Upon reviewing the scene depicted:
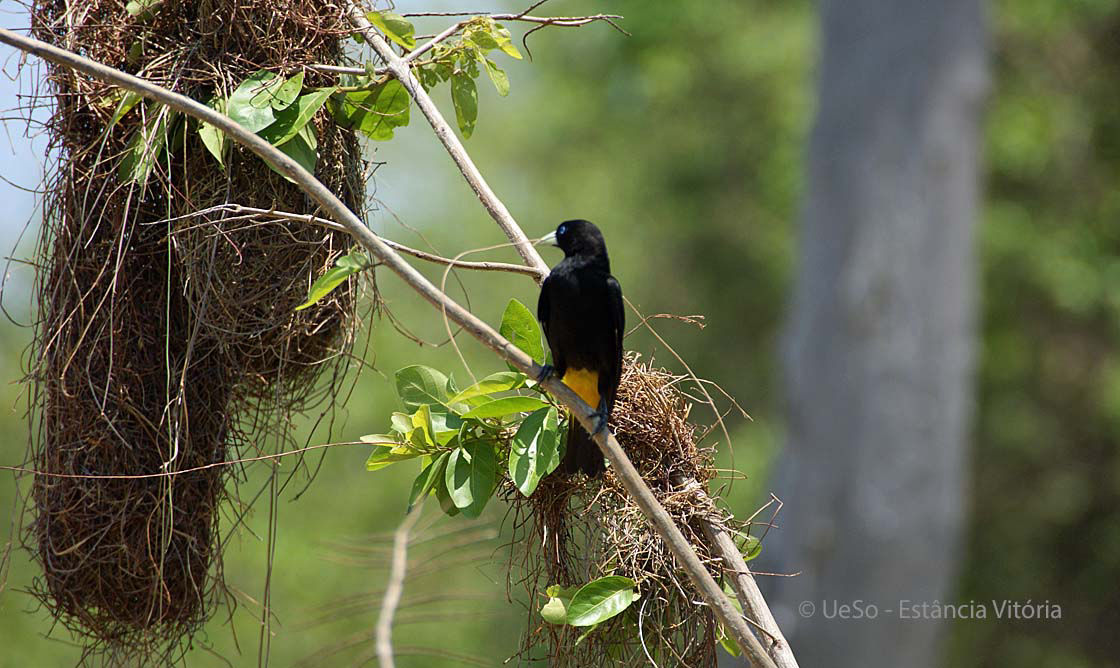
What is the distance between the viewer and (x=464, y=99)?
1.97 meters

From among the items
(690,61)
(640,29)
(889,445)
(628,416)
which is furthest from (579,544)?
(690,61)

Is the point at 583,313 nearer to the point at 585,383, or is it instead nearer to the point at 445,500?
the point at 585,383


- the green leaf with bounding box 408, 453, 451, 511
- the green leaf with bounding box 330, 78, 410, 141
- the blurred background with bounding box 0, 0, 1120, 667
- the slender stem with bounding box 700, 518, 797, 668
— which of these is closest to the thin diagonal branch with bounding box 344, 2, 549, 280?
the green leaf with bounding box 330, 78, 410, 141

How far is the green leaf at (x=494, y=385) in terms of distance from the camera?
154cm

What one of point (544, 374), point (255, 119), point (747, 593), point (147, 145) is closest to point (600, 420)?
point (544, 374)

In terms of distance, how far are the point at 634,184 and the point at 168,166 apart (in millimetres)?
9179

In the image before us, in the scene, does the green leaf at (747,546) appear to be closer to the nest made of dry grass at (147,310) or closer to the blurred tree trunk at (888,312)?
the nest made of dry grass at (147,310)

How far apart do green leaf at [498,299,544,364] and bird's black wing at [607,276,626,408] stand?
21 centimetres

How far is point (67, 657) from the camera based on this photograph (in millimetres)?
9039

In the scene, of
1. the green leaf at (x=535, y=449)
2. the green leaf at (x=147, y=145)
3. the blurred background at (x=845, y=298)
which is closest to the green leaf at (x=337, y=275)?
the green leaf at (x=535, y=449)

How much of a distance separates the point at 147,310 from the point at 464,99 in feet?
2.22

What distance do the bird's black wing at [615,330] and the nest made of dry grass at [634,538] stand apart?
0.12 feet

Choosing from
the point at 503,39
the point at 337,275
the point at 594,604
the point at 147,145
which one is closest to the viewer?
the point at 337,275

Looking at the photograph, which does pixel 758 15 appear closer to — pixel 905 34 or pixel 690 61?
pixel 690 61
